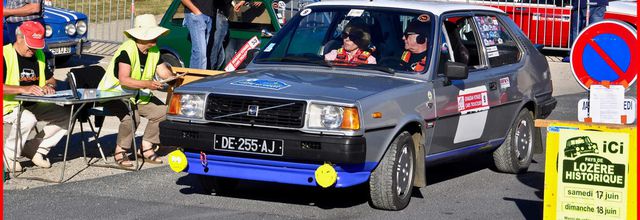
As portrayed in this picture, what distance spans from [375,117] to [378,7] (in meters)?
1.86

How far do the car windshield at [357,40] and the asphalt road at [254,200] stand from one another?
101cm

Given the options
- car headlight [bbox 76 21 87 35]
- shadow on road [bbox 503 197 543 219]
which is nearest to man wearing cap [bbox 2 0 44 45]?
car headlight [bbox 76 21 87 35]

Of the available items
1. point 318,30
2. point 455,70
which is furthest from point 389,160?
point 318,30

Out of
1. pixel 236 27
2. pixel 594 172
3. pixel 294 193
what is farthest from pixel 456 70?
pixel 236 27

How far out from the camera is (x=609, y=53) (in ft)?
26.6

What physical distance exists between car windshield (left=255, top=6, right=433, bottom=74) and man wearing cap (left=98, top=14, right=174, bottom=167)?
1226 mm

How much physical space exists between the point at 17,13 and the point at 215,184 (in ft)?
21.7

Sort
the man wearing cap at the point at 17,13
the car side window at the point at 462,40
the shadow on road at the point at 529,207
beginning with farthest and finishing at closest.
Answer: the man wearing cap at the point at 17,13, the car side window at the point at 462,40, the shadow on road at the point at 529,207

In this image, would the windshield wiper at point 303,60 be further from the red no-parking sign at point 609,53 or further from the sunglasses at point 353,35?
the red no-parking sign at point 609,53

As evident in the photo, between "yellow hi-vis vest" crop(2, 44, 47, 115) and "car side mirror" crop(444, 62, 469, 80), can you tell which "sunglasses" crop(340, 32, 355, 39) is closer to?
"car side mirror" crop(444, 62, 469, 80)

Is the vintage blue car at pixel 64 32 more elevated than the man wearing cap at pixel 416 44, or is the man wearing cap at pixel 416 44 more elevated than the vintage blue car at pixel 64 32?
the man wearing cap at pixel 416 44

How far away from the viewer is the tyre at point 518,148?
1034 centimetres

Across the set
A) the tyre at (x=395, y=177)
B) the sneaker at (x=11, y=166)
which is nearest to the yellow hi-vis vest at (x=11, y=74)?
the sneaker at (x=11, y=166)

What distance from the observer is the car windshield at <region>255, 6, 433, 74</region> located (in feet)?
30.3
